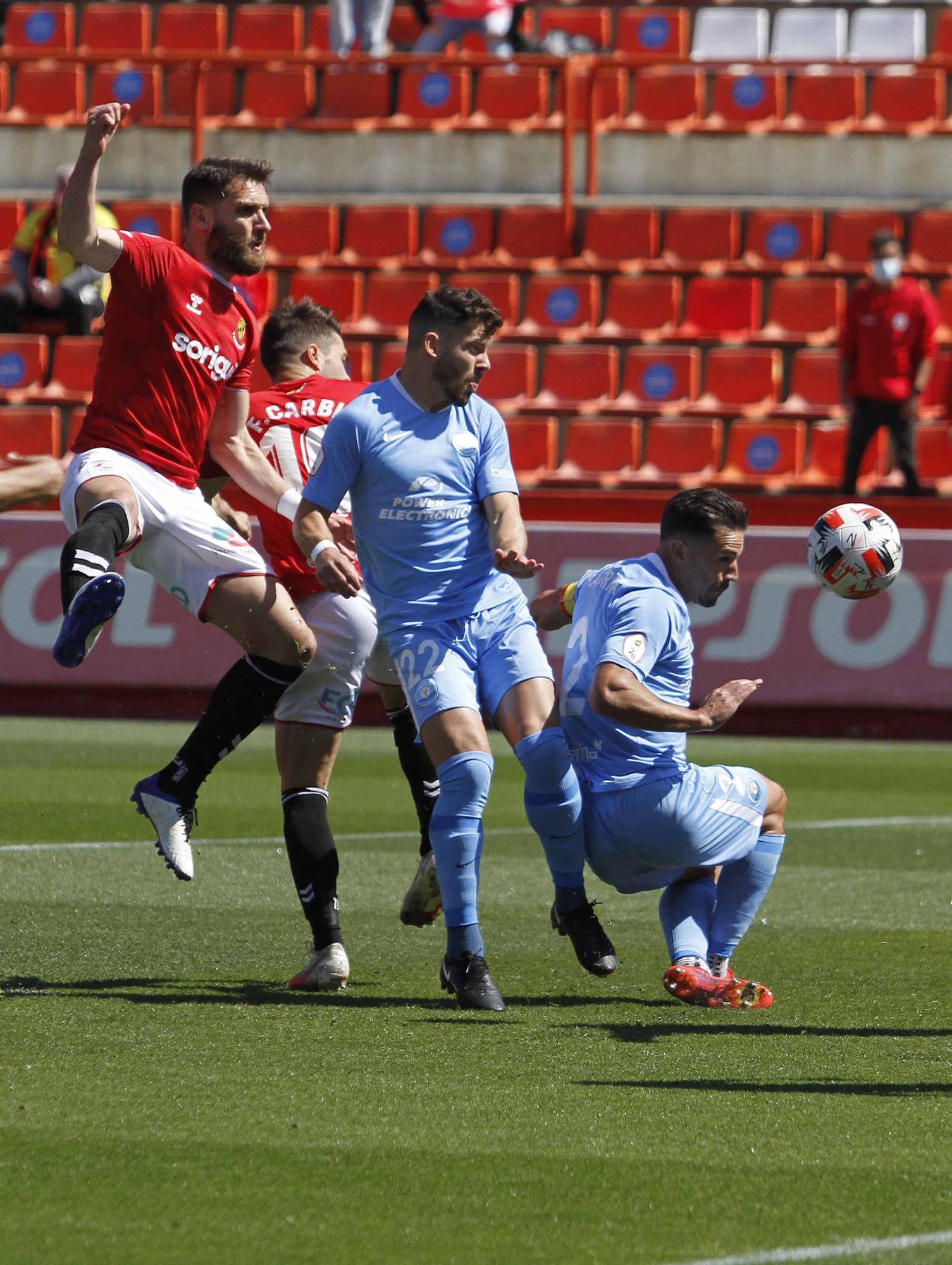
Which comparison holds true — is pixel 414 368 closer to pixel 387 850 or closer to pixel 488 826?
pixel 387 850

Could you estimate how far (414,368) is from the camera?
245 inches

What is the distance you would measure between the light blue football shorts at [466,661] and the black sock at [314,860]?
674mm

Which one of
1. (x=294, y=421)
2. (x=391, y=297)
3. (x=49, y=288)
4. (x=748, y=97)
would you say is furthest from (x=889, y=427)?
(x=294, y=421)

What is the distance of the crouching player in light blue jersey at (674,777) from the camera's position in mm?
6027

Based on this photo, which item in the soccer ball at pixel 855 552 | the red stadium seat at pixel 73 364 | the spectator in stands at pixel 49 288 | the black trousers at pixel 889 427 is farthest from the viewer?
the red stadium seat at pixel 73 364

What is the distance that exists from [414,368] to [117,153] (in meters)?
16.4

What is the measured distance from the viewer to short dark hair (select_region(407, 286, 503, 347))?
6113 mm

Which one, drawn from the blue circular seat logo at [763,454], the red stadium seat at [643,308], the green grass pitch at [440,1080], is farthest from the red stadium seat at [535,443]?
the green grass pitch at [440,1080]

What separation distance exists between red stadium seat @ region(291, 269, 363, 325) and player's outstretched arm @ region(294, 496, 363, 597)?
1360 cm

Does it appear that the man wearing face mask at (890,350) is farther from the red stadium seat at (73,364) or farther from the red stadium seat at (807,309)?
the red stadium seat at (73,364)

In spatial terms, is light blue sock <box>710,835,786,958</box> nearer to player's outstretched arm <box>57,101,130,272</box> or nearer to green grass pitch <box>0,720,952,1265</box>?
green grass pitch <box>0,720,952,1265</box>

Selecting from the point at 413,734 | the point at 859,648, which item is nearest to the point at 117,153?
the point at 859,648

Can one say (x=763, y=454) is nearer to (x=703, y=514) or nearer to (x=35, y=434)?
(x=35, y=434)

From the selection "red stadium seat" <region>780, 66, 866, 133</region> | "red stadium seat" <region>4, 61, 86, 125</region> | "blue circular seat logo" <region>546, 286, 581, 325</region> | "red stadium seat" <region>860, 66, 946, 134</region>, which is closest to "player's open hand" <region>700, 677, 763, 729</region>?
"blue circular seat logo" <region>546, 286, 581, 325</region>
